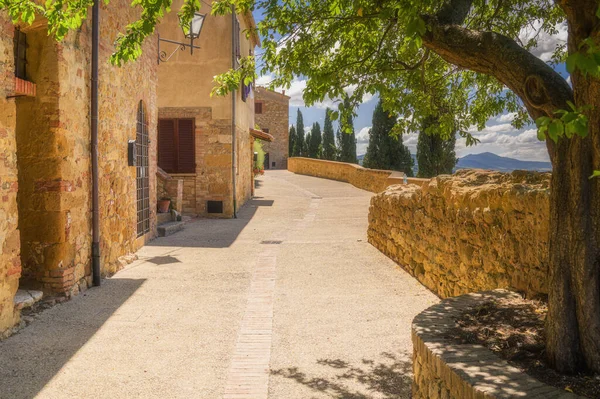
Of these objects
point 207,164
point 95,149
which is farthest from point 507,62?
point 207,164

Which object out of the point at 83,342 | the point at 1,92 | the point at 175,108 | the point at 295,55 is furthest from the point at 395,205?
the point at 175,108

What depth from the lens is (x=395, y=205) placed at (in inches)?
335

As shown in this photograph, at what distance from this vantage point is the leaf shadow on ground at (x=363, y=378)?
3.80m

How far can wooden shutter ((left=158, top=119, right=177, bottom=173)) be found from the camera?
15312 millimetres

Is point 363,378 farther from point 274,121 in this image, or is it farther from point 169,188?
point 274,121

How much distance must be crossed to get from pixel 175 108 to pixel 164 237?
5.34 m

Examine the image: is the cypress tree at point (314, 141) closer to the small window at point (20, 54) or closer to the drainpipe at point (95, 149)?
the drainpipe at point (95, 149)

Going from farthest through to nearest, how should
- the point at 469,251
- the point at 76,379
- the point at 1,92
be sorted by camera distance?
1. the point at 469,251
2. the point at 1,92
3. the point at 76,379

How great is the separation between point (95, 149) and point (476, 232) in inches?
195

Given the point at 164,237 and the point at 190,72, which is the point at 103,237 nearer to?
the point at 164,237

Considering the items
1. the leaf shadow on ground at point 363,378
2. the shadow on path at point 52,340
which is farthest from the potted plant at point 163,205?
the leaf shadow on ground at point 363,378

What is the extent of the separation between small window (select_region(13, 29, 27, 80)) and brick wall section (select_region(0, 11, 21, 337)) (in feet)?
3.71

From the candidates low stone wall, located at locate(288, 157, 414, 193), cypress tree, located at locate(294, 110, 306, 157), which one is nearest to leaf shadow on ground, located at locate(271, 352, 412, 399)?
low stone wall, located at locate(288, 157, 414, 193)

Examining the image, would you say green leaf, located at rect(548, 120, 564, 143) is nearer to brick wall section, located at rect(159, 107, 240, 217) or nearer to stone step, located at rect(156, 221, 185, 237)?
stone step, located at rect(156, 221, 185, 237)
